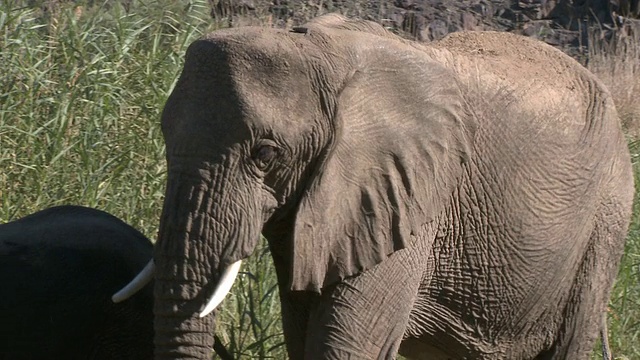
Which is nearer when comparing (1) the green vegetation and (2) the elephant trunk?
(2) the elephant trunk

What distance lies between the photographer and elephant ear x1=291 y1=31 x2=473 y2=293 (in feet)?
12.8

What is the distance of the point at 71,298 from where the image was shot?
15.3 feet

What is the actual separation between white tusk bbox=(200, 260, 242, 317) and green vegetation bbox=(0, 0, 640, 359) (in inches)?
67.5

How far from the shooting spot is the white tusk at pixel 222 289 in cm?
367

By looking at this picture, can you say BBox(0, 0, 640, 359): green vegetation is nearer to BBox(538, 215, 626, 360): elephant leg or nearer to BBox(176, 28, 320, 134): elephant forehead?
BBox(538, 215, 626, 360): elephant leg

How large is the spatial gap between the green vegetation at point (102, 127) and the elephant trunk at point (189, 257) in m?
1.72

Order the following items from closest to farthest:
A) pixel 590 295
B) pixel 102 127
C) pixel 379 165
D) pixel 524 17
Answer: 1. pixel 379 165
2. pixel 590 295
3. pixel 102 127
4. pixel 524 17

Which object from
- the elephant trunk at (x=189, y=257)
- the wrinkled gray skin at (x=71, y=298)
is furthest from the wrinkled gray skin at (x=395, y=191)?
the wrinkled gray skin at (x=71, y=298)

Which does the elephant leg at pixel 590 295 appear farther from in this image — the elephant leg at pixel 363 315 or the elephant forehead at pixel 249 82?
the elephant forehead at pixel 249 82

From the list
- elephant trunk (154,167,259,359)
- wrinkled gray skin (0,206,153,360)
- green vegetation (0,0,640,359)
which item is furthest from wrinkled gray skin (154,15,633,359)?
green vegetation (0,0,640,359)

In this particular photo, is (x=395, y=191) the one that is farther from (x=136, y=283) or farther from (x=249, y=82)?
(x=136, y=283)

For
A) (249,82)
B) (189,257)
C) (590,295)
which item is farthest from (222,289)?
(590,295)

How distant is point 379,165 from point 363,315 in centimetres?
42

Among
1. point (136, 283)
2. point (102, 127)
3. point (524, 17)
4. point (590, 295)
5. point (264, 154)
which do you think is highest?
point (264, 154)
